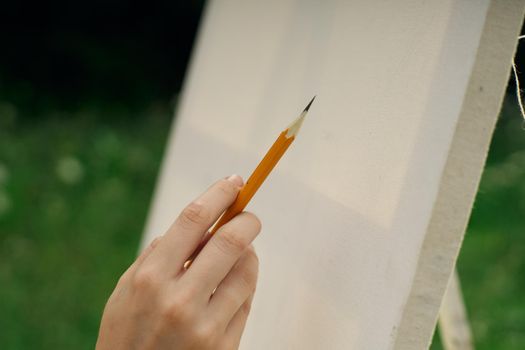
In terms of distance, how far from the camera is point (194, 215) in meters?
0.53

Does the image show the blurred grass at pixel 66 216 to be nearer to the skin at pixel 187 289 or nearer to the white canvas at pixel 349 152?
the white canvas at pixel 349 152

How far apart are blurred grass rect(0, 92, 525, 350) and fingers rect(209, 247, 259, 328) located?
135 cm

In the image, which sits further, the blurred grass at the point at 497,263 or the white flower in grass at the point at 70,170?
the white flower in grass at the point at 70,170

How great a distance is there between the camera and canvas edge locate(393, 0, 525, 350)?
1.42ft

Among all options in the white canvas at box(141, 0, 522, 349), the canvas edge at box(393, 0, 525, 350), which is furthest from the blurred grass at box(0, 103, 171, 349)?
the canvas edge at box(393, 0, 525, 350)

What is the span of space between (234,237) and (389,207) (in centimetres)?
11

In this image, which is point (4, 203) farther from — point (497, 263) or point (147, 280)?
point (147, 280)

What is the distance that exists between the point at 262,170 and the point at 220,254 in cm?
7

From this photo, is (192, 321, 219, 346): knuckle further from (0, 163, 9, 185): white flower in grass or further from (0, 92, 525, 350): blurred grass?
(0, 163, 9, 185): white flower in grass

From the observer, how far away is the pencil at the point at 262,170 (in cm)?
51

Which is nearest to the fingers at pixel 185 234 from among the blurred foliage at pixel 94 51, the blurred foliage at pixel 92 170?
the blurred foliage at pixel 92 170

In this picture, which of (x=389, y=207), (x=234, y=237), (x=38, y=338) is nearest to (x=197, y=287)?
(x=234, y=237)

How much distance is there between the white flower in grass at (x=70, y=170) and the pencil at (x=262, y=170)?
1.89 meters

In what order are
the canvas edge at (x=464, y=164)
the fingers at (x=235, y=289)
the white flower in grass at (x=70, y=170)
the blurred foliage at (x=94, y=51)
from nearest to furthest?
the canvas edge at (x=464, y=164) → the fingers at (x=235, y=289) → the white flower in grass at (x=70, y=170) → the blurred foliage at (x=94, y=51)
